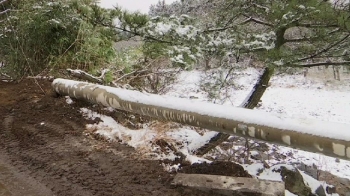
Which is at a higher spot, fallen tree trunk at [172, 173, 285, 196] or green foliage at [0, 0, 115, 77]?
green foliage at [0, 0, 115, 77]

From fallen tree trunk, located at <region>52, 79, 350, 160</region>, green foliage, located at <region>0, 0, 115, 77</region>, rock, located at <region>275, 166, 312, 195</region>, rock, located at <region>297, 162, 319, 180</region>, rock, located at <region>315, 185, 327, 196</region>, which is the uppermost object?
green foliage, located at <region>0, 0, 115, 77</region>

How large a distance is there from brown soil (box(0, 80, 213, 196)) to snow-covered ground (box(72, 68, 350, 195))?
0.20 meters

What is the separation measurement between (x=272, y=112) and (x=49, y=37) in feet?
14.5

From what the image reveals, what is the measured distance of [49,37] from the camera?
5.35m

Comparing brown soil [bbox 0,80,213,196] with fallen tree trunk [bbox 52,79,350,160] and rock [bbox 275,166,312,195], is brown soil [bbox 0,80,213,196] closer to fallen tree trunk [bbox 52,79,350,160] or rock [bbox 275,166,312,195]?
fallen tree trunk [bbox 52,79,350,160]

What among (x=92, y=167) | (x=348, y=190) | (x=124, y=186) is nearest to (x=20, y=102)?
(x=92, y=167)

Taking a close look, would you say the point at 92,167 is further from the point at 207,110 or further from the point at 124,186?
the point at 207,110

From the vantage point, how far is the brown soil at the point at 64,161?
2.09 m

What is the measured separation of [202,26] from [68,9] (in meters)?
2.38

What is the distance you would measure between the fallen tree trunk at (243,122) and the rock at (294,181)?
817mm

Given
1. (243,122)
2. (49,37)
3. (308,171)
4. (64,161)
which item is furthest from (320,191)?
(49,37)

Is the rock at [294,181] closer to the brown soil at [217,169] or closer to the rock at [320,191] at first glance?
the rock at [320,191]

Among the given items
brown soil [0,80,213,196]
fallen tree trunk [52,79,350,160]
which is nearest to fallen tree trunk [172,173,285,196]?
brown soil [0,80,213,196]

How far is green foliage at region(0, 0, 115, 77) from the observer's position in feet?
17.0
